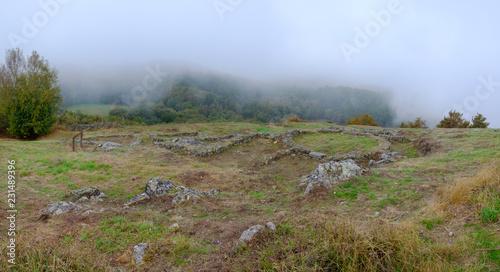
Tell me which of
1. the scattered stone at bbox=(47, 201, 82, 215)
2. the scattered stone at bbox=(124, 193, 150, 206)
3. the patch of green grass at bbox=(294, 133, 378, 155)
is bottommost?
the scattered stone at bbox=(124, 193, 150, 206)

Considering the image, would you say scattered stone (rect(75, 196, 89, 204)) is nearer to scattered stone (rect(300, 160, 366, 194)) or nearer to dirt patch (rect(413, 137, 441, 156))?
scattered stone (rect(300, 160, 366, 194))

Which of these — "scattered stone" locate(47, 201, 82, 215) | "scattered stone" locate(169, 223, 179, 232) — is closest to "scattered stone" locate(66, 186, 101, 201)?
"scattered stone" locate(47, 201, 82, 215)

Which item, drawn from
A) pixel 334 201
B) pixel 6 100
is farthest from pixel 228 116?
pixel 334 201

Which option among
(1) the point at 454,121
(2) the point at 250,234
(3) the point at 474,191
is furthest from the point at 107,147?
(1) the point at 454,121

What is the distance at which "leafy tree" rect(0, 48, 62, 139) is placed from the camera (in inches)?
962

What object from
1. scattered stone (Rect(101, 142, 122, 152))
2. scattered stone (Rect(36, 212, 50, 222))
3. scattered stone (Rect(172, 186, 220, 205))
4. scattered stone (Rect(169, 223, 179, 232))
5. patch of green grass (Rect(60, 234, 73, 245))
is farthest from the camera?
scattered stone (Rect(101, 142, 122, 152))

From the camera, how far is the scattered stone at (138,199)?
24.1ft

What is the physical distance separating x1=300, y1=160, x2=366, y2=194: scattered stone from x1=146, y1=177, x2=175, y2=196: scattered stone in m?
4.43

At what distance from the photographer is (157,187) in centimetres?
796

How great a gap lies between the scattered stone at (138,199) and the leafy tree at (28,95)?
24752 mm

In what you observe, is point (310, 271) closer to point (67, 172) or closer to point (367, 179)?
point (367, 179)

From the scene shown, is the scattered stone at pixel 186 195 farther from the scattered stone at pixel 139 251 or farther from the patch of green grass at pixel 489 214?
the patch of green grass at pixel 489 214

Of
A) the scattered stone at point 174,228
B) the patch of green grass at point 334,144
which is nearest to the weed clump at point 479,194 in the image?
the scattered stone at point 174,228

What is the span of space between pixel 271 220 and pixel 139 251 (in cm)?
256
